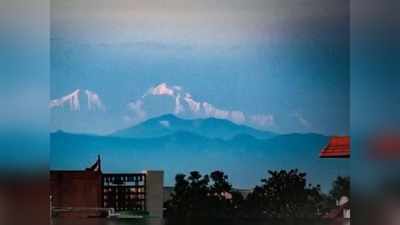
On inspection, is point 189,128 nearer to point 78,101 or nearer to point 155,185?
point 155,185

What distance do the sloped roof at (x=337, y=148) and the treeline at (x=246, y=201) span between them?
20 cm

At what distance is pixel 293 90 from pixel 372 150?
3.53 feet

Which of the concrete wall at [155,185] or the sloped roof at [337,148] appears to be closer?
the sloped roof at [337,148]

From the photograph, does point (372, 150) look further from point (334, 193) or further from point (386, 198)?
point (334, 193)

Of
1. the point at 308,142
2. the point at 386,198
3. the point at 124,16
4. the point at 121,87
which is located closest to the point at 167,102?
the point at 121,87

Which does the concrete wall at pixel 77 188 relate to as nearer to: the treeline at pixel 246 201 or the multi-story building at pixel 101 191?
the multi-story building at pixel 101 191

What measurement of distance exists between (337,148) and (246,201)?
2.28 feet

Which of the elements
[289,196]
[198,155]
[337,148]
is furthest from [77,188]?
[337,148]

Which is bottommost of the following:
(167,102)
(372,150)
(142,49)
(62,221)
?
(62,221)

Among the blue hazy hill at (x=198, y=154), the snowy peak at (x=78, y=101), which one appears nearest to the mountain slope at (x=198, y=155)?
the blue hazy hill at (x=198, y=154)

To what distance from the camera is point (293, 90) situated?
4.48 m

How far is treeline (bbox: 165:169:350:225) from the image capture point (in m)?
4.49

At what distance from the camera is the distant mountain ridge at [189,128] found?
4.49 m

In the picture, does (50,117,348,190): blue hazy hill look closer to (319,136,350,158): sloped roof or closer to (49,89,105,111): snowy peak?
(319,136,350,158): sloped roof
